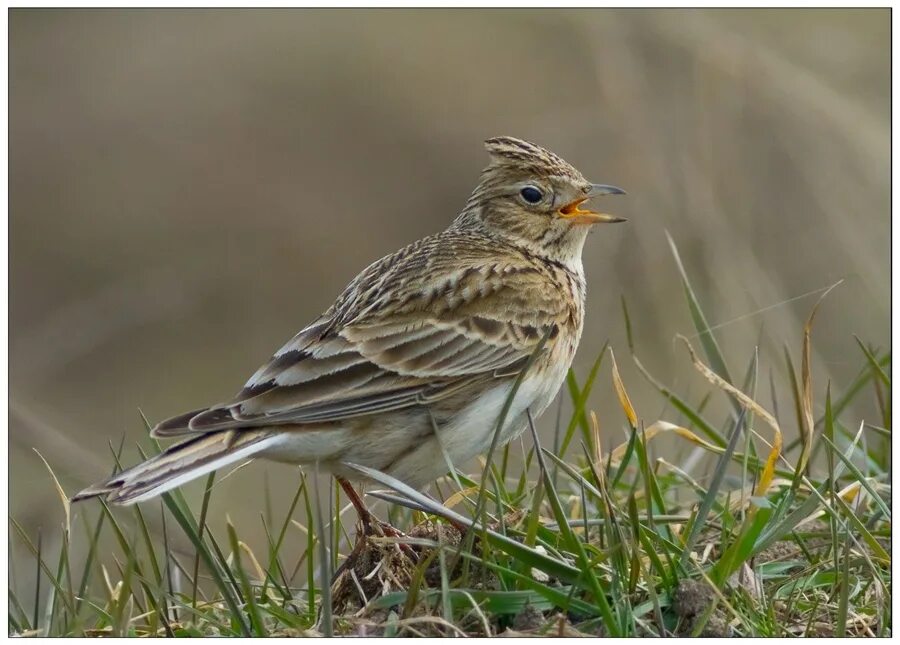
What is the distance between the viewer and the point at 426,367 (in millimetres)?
4672

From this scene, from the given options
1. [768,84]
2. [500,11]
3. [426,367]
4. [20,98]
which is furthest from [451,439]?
[500,11]

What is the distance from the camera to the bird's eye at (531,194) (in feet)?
18.7

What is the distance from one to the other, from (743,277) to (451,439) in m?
3.06

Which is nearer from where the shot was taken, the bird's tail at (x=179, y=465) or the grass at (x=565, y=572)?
the grass at (x=565, y=572)

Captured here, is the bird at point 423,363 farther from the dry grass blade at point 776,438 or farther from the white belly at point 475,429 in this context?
the dry grass blade at point 776,438

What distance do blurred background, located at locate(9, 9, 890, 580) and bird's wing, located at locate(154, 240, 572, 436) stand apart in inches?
60.8

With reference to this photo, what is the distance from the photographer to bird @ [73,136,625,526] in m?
4.23

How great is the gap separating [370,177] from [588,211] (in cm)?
675

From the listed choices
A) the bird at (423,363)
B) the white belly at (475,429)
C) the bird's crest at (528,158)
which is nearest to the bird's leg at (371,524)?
the bird at (423,363)

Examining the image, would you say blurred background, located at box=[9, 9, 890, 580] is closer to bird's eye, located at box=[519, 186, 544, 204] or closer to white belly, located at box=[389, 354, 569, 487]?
bird's eye, located at box=[519, 186, 544, 204]

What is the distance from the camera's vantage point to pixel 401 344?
188 inches

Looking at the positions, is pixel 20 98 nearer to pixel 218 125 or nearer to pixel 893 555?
pixel 218 125

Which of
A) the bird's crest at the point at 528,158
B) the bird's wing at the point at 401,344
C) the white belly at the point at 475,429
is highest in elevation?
the bird's crest at the point at 528,158

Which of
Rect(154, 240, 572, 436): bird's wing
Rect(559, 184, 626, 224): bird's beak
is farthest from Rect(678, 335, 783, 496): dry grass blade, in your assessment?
Rect(559, 184, 626, 224): bird's beak
